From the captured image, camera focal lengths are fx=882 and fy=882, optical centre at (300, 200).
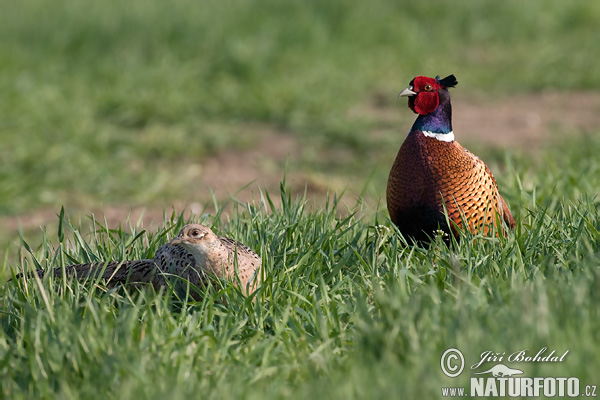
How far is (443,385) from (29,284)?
1.69 m

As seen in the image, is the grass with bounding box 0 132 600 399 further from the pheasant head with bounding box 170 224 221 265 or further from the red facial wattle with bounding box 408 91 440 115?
the red facial wattle with bounding box 408 91 440 115

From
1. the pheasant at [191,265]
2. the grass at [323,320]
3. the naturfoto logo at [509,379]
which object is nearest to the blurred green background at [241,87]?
the grass at [323,320]

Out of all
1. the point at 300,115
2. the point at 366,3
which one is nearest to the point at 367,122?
the point at 300,115

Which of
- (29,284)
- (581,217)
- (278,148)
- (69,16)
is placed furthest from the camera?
(69,16)

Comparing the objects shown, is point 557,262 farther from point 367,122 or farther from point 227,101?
point 227,101

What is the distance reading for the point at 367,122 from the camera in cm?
764

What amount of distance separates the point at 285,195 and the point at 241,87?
4.44 meters

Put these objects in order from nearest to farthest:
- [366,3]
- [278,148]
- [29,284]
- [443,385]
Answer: [443,385] < [29,284] < [278,148] < [366,3]

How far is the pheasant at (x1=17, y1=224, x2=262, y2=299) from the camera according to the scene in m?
3.35

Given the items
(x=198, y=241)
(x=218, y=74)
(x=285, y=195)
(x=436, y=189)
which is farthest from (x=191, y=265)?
(x=218, y=74)

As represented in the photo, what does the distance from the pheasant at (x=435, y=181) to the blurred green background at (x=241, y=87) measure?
138cm

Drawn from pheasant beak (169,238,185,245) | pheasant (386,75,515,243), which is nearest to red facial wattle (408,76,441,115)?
pheasant (386,75,515,243)

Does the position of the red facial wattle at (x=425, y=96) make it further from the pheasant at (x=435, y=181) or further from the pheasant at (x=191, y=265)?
the pheasant at (x=191, y=265)

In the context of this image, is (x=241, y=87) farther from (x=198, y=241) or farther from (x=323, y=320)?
(x=323, y=320)
